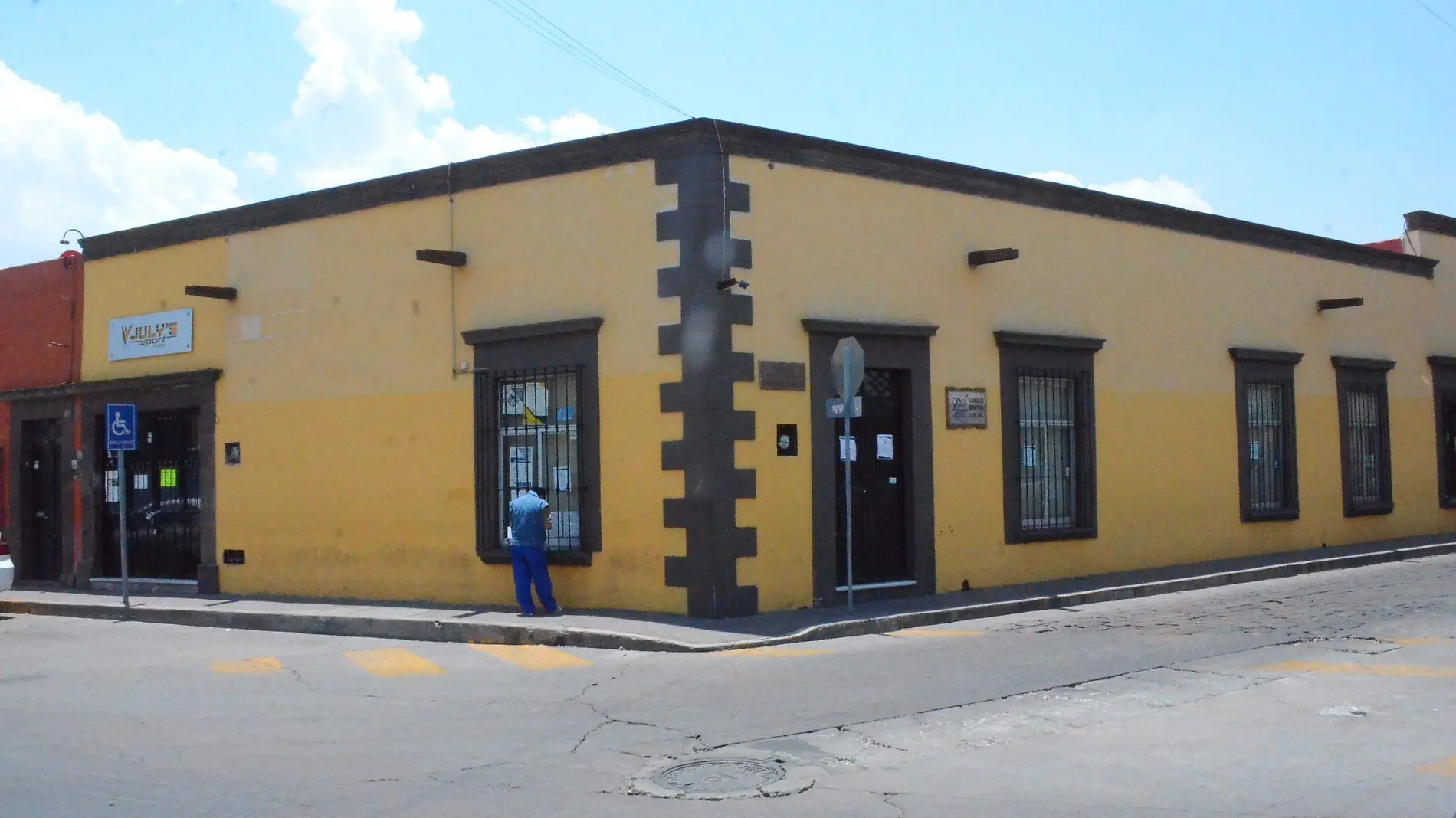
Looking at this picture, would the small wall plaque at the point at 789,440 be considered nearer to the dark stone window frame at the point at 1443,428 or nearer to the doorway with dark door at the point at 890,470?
the doorway with dark door at the point at 890,470

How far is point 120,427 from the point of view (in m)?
15.1

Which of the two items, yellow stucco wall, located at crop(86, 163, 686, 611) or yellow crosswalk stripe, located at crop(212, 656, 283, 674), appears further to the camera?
yellow stucco wall, located at crop(86, 163, 686, 611)

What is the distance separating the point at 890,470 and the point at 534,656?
192 inches

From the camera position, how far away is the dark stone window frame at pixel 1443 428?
2195 centimetres

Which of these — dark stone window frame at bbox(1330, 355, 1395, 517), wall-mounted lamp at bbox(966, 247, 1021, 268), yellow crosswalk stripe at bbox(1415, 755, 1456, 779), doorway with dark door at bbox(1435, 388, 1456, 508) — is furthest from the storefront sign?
doorway with dark door at bbox(1435, 388, 1456, 508)

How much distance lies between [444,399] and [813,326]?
14.1 feet

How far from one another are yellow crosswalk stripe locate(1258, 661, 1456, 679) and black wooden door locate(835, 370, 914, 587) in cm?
503

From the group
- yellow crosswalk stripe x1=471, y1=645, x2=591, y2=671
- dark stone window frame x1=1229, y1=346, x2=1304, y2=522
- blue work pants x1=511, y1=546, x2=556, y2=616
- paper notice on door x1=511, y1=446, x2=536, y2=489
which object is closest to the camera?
yellow crosswalk stripe x1=471, y1=645, x2=591, y2=671

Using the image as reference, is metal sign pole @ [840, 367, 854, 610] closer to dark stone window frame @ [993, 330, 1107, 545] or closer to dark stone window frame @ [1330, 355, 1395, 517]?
dark stone window frame @ [993, 330, 1107, 545]

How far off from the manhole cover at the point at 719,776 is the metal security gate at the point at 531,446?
6.67m

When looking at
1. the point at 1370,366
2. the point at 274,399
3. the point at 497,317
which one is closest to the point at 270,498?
the point at 274,399

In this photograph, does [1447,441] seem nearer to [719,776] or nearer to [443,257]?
[443,257]

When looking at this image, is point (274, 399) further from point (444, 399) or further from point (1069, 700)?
point (1069, 700)

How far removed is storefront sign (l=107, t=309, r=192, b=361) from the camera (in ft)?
55.6
